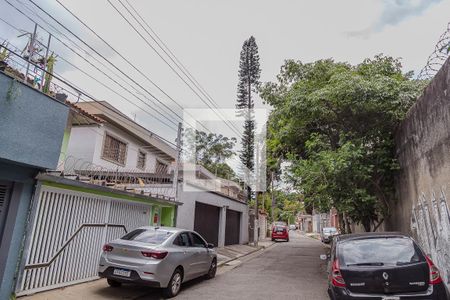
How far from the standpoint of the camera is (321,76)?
12.4 m

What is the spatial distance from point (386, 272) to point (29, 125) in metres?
6.75

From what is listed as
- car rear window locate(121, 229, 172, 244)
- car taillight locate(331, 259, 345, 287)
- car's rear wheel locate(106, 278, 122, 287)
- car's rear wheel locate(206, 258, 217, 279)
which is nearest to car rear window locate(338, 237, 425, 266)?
car taillight locate(331, 259, 345, 287)

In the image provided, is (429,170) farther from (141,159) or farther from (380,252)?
(141,159)

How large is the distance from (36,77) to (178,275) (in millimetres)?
5438

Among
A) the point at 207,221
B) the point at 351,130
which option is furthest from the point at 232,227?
the point at 351,130

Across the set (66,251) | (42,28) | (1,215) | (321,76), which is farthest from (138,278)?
(321,76)

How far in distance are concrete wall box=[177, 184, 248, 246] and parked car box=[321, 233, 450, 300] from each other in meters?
8.53

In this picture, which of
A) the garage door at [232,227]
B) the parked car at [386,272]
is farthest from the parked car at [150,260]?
the garage door at [232,227]

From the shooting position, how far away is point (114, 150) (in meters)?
15.0

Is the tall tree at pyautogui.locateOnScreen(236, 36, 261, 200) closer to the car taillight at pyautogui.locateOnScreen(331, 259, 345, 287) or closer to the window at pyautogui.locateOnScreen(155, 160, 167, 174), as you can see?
the window at pyautogui.locateOnScreen(155, 160, 167, 174)

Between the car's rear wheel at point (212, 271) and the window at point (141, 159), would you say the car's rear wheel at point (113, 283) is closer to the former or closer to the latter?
the car's rear wheel at point (212, 271)

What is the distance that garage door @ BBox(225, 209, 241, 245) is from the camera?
19.4m

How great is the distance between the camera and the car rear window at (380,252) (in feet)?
16.4

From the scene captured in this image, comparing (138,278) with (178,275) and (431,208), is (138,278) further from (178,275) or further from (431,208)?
(431,208)
